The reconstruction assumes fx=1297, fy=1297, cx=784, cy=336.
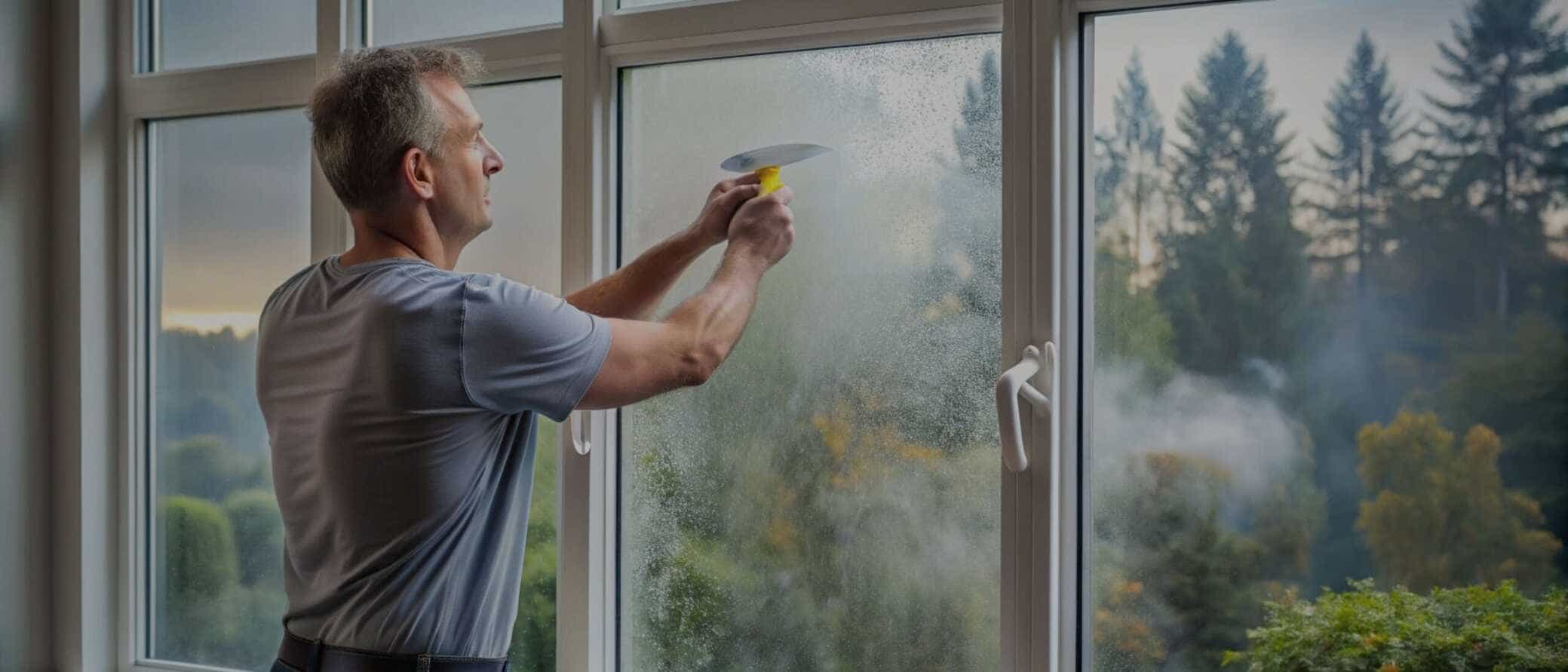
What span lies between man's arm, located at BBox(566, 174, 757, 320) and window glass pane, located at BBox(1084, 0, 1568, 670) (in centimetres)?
45

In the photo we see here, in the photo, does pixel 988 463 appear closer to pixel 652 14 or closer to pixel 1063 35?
pixel 1063 35

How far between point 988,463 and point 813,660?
1.17ft

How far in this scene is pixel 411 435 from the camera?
4.33ft

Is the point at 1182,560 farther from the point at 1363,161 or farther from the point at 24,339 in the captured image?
the point at 24,339

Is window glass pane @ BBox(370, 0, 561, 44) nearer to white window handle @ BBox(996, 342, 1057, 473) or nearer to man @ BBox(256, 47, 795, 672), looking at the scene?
man @ BBox(256, 47, 795, 672)

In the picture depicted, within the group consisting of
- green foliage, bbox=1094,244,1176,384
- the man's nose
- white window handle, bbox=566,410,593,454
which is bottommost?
white window handle, bbox=566,410,593,454

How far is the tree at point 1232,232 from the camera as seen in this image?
1.43 metres

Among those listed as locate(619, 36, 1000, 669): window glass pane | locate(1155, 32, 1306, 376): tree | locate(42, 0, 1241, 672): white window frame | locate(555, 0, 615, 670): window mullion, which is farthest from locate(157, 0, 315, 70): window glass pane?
locate(1155, 32, 1306, 376): tree

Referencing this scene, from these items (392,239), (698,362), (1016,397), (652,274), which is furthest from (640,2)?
(1016,397)

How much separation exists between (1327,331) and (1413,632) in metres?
0.33

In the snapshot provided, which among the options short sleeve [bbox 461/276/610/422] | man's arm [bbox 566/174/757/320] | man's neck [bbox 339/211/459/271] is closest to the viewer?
short sleeve [bbox 461/276/610/422]

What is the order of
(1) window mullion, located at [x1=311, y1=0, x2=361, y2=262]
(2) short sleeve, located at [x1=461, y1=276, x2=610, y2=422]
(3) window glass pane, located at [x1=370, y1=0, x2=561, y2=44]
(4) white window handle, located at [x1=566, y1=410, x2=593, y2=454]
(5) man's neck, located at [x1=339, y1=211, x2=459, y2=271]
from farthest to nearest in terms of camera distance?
(1) window mullion, located at [x1=311, y1=0, x2=361, y2=262]
(3) window glass pane, located at [x1=370, y1=0, x2=561, y2=44]
(4) white window handle, located at [x1=566, y1=410, x2=593, y2=454]
(5) man's neck, located at [x1=339, y1=211, x2=459, y2=271]
(2) short sleeve, located at [x1=461, y1=276, x2=610, y2=422]

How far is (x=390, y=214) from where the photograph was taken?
141cm

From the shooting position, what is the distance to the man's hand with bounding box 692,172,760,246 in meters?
1.50
